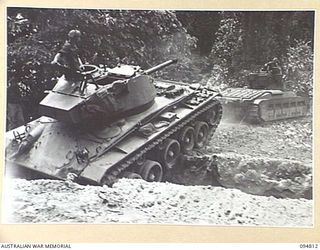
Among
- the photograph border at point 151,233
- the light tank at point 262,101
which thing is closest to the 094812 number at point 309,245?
the photograph border at point 151,233

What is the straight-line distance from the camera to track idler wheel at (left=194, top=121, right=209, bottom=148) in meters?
1.18

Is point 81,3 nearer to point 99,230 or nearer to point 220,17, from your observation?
point 220,17

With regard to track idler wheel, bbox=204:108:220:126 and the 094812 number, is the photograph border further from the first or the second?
track idler wheel, bbox=204:108:220:126

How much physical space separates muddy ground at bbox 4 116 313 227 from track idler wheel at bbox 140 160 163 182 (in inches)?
0.5

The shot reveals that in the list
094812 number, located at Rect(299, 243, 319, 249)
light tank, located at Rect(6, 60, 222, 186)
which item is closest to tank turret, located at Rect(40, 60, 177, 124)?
light tank, located at Rect(6, 60, 222, 186)

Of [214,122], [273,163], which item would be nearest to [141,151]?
[214,122]

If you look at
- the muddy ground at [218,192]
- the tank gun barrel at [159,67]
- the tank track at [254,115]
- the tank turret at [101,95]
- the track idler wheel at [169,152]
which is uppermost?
the tank gun barrel at [159,67]

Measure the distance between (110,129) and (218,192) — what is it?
247mm

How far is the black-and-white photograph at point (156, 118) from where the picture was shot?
44.1 inches

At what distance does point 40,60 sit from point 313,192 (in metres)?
0.59

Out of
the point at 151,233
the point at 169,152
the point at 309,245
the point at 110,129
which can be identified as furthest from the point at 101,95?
the point at 309,245

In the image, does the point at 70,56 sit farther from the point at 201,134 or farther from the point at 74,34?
the point at 201,134

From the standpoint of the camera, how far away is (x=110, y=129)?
1159 mm

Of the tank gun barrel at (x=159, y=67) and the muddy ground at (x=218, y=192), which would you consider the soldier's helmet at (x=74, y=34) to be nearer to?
the tank gun barrel at (x=159, y=67)
